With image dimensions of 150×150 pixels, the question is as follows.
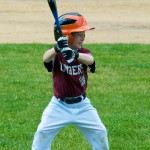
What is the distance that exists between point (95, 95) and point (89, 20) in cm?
1027

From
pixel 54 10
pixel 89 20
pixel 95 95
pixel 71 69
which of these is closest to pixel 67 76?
pixel 71 69

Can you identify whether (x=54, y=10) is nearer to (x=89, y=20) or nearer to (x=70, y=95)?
(x=70, y=95)

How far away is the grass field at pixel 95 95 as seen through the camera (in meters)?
6.62

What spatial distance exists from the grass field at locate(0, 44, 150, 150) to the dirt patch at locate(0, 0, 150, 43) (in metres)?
2.40

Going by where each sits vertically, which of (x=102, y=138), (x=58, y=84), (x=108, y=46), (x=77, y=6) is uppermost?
(x=58, y=84)

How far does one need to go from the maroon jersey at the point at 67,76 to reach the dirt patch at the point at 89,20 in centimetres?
910

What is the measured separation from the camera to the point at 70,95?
540 centimetres

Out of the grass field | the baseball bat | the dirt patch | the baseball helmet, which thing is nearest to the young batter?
the baseball helmet

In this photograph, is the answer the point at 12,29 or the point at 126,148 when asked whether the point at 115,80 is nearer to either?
the point at 126,148

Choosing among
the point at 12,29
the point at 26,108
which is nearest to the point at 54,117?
the point at 26,108

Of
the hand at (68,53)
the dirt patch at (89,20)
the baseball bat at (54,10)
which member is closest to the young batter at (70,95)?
the baseball bat at (54,10)

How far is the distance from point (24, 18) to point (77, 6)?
3.59m

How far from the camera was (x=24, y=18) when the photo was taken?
1920 cm

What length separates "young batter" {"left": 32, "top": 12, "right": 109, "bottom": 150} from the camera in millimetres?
5312
